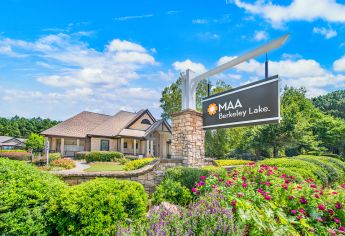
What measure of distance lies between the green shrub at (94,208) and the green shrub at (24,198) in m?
0.20

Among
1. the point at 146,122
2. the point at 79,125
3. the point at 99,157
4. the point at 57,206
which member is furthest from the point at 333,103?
the point at 57,206

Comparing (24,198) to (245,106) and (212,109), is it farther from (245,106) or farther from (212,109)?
(212,109)

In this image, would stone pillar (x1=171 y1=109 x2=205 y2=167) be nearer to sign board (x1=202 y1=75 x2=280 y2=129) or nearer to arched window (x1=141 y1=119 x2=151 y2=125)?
sign board (x1=202 y1=75 x2=280 y2=129)

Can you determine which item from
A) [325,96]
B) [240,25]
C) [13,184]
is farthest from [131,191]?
[325,96]

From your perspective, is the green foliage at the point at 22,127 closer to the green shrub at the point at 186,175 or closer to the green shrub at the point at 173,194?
the green shrub at the point at 186,175

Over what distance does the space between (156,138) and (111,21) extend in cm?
2093

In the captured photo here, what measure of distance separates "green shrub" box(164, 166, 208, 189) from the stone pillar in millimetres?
1505

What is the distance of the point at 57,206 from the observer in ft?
12.0

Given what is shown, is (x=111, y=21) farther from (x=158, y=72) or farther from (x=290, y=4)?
(x=290, y=4)

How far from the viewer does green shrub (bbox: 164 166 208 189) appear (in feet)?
18.9

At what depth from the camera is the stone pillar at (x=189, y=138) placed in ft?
24.9

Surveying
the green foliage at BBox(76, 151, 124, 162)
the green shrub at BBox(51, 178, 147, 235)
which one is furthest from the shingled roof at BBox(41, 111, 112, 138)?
the green shrub at BBox(51, 178, 147, 235)

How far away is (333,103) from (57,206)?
Result: 5137 cm

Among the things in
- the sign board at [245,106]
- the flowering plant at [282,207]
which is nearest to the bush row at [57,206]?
the flowering plant at [282,207]
